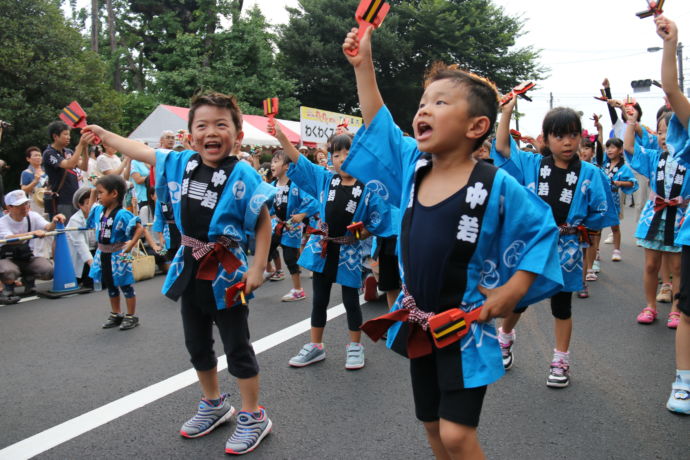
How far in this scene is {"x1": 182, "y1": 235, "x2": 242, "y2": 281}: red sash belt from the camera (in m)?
2.86

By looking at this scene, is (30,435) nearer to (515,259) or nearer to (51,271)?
(515,259)

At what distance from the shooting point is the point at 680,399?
3.23 m

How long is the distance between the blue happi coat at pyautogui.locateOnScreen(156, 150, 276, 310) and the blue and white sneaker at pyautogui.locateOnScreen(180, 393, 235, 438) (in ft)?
2.18

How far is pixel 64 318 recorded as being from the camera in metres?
5.86

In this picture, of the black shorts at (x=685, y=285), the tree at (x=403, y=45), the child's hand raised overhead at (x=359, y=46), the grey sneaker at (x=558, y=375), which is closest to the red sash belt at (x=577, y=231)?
the black shorts at (x=685, y=285)

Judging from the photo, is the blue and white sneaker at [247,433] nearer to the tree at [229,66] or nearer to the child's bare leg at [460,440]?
the child's bare leg at [460,440]

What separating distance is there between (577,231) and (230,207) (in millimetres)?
2509

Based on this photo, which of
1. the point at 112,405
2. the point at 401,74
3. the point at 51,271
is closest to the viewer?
the point at 112,405

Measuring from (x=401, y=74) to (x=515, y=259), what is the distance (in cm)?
2789

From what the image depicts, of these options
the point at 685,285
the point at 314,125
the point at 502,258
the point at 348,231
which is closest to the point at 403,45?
the point at 314,125

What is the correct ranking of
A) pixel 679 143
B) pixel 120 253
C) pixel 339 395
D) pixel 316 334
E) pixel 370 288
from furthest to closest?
1. pixel 370 288
2. pixel 120 253
3. pixel 316 334
4. pixel 339 395
5. pixel 679 143

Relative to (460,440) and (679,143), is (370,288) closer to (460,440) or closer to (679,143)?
(679,143)

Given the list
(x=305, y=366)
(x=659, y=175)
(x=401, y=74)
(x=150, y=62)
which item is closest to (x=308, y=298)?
(x=305, y=366)

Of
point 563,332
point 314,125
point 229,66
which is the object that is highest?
point 229,66
